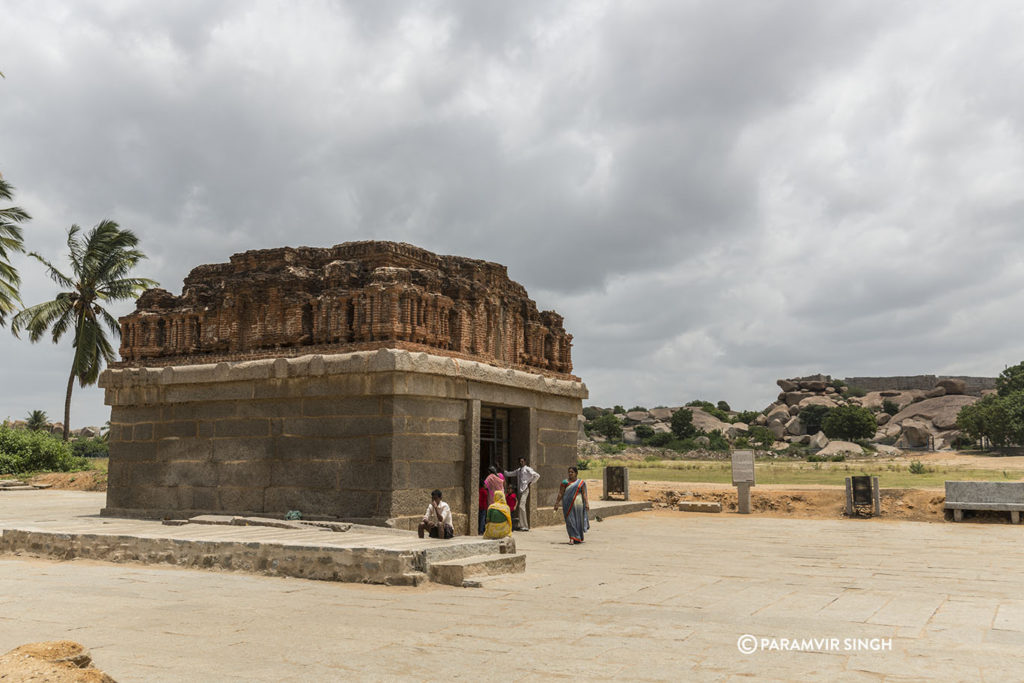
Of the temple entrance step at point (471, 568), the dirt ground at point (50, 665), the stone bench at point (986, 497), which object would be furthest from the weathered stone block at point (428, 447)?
the stone bench at point (986, 497)

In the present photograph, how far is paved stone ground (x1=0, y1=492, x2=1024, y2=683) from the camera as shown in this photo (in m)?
5.29

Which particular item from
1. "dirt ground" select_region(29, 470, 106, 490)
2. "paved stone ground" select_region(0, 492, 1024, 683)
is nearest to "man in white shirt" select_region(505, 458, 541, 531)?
"paved stone ground" select_region(0, 492, 1024, 683)

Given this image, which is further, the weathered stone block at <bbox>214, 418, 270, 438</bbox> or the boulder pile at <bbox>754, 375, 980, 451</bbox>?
the boulder pile at <bbox>754, 375, 980, 451</bbox>

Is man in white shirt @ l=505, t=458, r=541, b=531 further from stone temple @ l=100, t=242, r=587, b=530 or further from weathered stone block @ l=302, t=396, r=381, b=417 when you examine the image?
weathered stone block @ l=302, t=396, r=381, b=417

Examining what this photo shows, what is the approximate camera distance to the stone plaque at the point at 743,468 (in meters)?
21.7

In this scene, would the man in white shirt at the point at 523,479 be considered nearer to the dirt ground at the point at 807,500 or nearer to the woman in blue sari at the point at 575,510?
the woman in blue sari at the point at 575,510

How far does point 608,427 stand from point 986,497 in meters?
64.1

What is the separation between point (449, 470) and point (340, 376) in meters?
2.25

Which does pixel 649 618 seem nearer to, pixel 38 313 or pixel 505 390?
pixel 505 390

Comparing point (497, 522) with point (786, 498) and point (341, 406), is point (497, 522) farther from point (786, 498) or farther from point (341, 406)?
point (786, 498)

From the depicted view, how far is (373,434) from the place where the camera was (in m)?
11.6

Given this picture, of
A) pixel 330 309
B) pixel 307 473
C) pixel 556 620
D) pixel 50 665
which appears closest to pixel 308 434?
pixel 307 473

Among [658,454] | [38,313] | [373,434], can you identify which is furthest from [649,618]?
[658,454]

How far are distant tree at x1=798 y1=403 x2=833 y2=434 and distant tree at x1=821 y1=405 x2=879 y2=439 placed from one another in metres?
4.43
